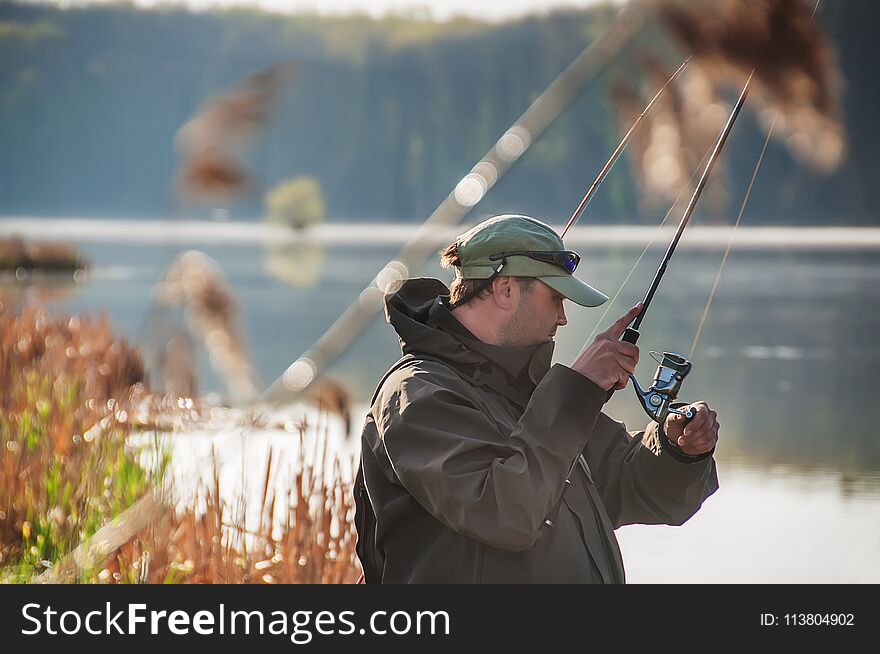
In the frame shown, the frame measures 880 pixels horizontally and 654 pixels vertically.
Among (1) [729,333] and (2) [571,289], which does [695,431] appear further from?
(1) [729,333]

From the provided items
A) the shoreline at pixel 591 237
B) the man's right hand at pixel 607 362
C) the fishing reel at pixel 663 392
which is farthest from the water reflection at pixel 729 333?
the shoreline at pixel 591 237

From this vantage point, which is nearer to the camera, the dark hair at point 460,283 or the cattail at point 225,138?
the cattail at point 225,138

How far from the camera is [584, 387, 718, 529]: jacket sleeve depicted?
2287mm

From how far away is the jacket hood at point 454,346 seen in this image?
2.12 metres

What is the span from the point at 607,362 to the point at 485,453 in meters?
0.25

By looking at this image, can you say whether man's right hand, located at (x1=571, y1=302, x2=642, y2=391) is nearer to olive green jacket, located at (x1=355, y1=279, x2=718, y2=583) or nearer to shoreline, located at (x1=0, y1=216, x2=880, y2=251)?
olive green jacket, located at (x1=355, y1=279, x2=718, y2=583)

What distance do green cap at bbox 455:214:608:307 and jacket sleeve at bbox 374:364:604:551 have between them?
16 centimetres

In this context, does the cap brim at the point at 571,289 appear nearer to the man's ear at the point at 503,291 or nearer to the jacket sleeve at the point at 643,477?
the man's ear at the point at 503,291

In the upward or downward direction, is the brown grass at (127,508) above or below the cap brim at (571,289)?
above

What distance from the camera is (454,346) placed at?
2.12 m

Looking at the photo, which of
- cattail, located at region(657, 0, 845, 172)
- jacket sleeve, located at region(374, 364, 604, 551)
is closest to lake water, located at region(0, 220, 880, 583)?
jacket sleeve, located at region(374, 364, 604, 551)

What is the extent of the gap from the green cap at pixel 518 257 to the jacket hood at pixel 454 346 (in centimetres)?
9

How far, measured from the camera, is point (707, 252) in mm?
35781

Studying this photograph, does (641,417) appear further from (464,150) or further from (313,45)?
(313,45)
